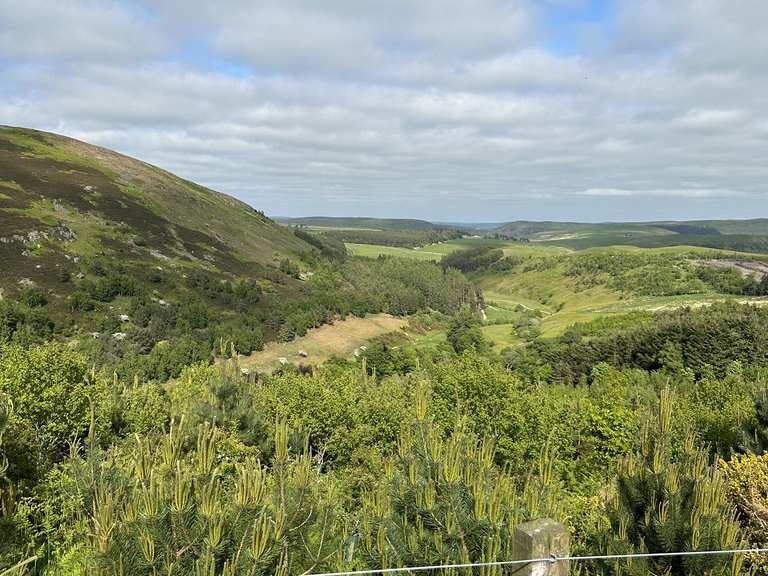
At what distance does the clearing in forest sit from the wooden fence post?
106839mm

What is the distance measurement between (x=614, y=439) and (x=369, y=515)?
1265 inches

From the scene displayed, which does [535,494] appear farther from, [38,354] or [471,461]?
[38,354]

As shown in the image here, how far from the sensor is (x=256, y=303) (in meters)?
143

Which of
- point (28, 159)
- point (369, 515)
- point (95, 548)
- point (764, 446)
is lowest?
point (764, 446)

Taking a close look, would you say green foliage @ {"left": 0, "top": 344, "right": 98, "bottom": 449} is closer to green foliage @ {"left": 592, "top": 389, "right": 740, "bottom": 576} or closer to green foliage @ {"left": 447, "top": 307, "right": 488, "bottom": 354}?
green foliage @ {"left": 592, "top": 389, "right": 740, "bottom": 576}

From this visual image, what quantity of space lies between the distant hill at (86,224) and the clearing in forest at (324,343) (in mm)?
43807

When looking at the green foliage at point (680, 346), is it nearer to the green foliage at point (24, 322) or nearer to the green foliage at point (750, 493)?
the green foliage at point (750, 493)

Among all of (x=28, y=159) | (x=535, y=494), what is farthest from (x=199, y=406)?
(x=28, y=159)

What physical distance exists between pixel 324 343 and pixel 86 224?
271 feet

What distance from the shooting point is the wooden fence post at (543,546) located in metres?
5.81

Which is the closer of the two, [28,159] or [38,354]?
[38,354]

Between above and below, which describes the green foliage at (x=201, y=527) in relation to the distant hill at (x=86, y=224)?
below

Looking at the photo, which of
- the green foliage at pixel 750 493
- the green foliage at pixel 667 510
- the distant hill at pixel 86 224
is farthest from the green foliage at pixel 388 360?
the green foliage at pixel 667 510

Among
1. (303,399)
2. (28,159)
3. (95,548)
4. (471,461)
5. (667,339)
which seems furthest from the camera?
(28,159)
